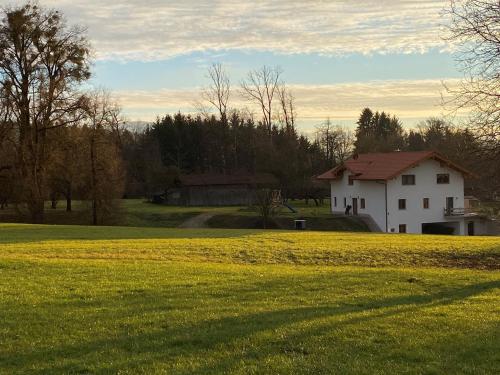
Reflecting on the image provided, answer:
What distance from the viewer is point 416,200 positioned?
63281 millimetres

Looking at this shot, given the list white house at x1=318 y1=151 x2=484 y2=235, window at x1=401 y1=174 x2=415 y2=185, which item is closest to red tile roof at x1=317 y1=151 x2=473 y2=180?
white house at x1=318 y1=151 x2=484 y2=235

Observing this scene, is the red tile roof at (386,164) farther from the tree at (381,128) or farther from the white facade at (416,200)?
the tree at (381,128)

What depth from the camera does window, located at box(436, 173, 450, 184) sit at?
6494 centimetres

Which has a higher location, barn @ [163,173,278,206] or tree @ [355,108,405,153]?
tree @ [355,108,405,153]

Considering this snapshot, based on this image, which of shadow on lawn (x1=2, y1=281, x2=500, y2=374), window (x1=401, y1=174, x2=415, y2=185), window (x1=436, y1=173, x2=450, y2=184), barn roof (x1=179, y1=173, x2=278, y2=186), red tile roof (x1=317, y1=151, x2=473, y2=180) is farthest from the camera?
barn roof (x1=179, y1=173, x2=278, y2=186)

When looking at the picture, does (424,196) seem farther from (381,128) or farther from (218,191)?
(381,128)

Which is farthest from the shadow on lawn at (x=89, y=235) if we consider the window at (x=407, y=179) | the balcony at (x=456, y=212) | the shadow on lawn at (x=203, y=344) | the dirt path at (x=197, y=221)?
the balcony at (x=456, y=212)

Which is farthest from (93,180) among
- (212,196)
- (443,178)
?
(443,178)

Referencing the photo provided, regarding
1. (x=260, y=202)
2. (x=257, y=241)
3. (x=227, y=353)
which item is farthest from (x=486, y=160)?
(x=260, y=202)

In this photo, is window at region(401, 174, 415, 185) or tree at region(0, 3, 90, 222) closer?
tree at region(0, 3, 90, 222)

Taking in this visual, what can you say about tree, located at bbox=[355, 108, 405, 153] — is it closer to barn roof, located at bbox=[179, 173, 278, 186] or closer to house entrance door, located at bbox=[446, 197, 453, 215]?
barn roof, located at bbox=[179, 173, 278, 186]

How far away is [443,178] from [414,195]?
4.70 metres

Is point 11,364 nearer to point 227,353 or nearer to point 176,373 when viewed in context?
point 176,373

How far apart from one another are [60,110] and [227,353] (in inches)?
1721
